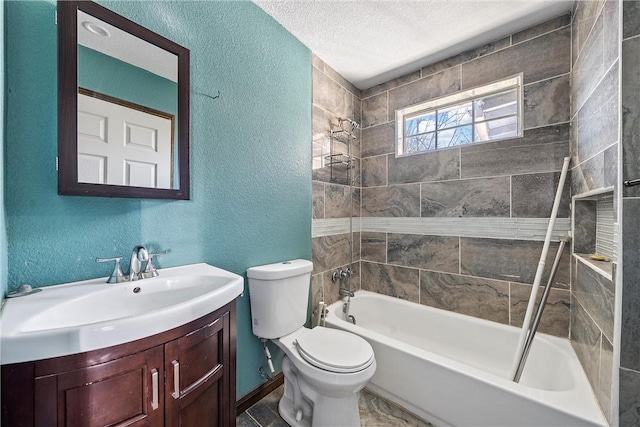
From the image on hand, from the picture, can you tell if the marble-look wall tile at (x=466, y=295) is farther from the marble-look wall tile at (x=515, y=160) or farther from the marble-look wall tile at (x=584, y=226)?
the marble-look wall tile at (x=515, y=160)

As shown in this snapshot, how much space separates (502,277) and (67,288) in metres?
2.40

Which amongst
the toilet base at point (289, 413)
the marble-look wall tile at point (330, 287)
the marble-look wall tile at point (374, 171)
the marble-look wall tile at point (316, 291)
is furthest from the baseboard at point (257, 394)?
the marble-look wall tile at point (374, 171)

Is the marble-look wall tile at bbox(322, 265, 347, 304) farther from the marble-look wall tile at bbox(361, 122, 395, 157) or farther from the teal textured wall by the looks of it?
the marble-look wall tile at bbox(361, 122, 395, 157)

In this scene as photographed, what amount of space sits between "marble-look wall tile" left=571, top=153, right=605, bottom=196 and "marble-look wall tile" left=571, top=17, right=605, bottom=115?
0.36 m

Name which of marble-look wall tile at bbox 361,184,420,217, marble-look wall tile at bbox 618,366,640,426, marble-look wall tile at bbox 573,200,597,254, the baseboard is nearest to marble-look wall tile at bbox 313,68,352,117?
marble-look wall tile at bbox 361,184,420,217

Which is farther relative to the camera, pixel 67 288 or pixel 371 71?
pixel 371 71

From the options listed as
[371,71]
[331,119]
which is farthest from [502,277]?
[371,71]

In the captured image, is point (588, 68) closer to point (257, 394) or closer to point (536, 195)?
point (536, 195)

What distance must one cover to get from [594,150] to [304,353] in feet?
5.73

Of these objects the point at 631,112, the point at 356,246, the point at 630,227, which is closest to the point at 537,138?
the point at 631,112

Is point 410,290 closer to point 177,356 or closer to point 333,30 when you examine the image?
point 177,356

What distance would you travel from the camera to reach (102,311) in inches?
35.0

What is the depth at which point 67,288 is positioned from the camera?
Result: 2.91 feet

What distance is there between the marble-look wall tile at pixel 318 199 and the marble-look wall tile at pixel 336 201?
5 cm
